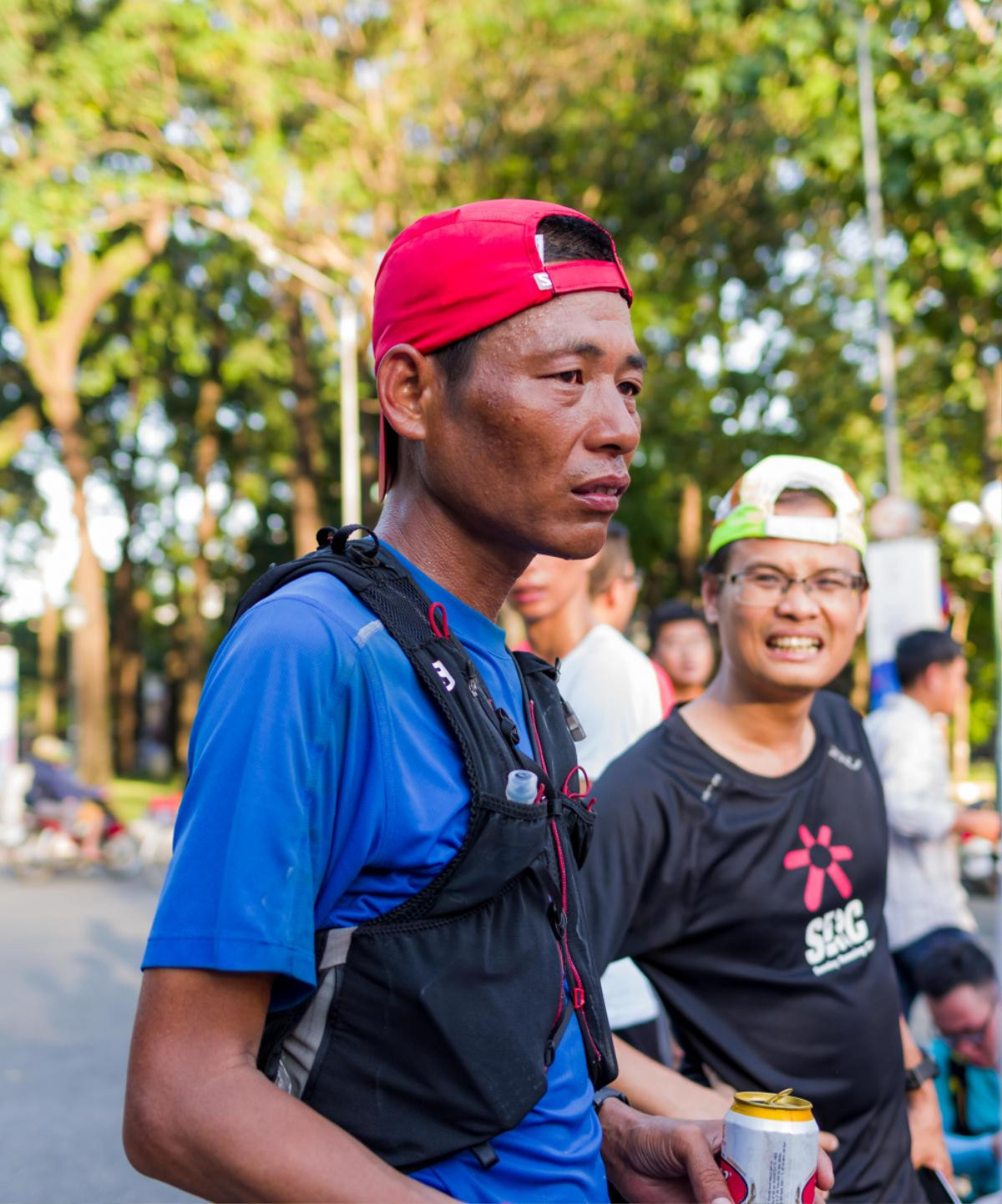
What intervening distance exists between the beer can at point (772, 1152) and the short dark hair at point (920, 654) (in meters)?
4.55

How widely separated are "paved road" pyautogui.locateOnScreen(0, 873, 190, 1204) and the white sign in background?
225 inches

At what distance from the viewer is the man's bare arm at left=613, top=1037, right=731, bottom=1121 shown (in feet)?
7.51

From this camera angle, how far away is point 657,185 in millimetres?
17516

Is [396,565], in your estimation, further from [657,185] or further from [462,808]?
[657,185]

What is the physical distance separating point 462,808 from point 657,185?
1717cm

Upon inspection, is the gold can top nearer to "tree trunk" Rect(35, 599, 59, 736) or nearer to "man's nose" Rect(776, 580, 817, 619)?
"man's nose" Rect(776, 580, 817, 619)

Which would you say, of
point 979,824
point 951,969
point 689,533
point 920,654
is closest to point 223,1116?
point 951,969

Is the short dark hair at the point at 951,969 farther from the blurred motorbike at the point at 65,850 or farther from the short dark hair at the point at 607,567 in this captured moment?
the blurred motorbike at the point at 65,850

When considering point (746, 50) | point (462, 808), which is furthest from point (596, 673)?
point (746, 50)

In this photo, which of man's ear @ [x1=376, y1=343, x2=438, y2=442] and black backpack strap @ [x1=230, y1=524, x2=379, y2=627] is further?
man's ear @ [x1=376, y1=343, x2=438, y2=442]

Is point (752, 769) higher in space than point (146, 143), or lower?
lower

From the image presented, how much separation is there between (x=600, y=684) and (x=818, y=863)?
4.64 ft

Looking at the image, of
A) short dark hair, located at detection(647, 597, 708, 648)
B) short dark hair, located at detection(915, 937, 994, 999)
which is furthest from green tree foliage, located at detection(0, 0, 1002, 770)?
short dark hair, located at detection(915, 937, 994, 999)

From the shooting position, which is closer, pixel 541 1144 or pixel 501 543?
pixel 541 1144
